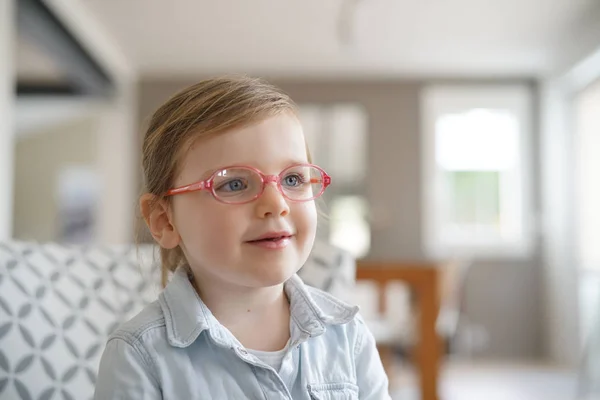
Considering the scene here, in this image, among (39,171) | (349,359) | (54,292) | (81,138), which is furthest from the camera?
(39,171)

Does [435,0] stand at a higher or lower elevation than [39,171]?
higher

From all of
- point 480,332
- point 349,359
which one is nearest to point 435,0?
point 480,332

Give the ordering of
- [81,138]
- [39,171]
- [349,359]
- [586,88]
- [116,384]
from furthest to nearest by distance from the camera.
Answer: [39,171]
[81,138]
[586,88]
[349,359]
[116,384]

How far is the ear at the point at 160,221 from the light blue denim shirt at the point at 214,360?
55 millimetres

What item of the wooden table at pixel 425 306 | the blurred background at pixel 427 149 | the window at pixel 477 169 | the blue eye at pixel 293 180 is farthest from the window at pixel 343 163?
the blue eye at pixel 293 180

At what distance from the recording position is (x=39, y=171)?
23.8 ft

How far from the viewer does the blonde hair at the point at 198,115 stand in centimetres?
89

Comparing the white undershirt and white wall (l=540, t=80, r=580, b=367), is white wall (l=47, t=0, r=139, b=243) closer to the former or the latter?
white wall (l=540, t=80, r=580, b=367)

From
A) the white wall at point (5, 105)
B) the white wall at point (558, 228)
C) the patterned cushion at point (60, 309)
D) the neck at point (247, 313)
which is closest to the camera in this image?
the neck at point (247, 313)

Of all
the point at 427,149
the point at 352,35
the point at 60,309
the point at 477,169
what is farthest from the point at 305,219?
the point at 477,169

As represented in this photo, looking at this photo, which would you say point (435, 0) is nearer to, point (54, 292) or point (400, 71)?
point (400, 71)

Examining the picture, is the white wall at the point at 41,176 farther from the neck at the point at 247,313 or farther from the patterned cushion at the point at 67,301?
the neck at the point at 247,313

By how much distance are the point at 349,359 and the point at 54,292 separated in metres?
0.62

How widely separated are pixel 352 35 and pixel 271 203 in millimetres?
4320
